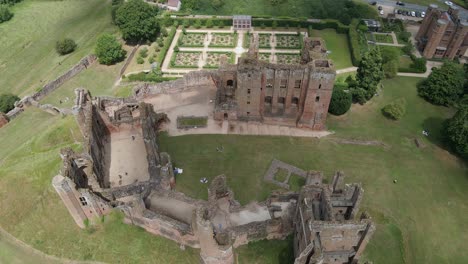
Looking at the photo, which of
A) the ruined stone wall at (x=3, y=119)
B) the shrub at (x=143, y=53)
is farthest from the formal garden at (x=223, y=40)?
the ruined stone wall at (x=3, y=119)

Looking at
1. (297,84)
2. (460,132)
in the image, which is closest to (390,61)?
(460,132)

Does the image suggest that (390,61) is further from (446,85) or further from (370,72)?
(446,85)

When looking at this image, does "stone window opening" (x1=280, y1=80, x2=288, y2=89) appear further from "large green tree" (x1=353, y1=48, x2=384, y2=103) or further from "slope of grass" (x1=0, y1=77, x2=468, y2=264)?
"large green tree" (x1=353, y1=48, x2=384, y2=103)

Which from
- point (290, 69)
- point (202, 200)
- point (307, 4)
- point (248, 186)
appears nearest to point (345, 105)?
point (290, 69)

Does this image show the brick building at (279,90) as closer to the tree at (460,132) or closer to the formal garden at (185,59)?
the formal garden at (185,59)

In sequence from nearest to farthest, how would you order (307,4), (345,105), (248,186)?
(248,186) → (345,105) → (307,4)

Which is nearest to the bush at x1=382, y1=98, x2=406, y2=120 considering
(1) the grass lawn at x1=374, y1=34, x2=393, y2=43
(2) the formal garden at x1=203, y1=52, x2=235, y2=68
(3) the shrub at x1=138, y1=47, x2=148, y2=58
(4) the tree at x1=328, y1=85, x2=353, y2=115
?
(4) the tree at x1=328, y1=85, x2=353, y2=115

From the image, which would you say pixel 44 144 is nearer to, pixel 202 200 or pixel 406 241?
pixel 202 200
